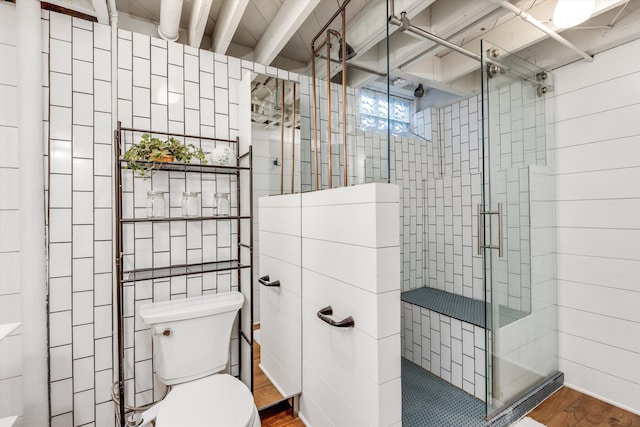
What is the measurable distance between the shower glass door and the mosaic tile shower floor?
17 cm

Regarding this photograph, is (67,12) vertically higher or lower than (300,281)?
higher

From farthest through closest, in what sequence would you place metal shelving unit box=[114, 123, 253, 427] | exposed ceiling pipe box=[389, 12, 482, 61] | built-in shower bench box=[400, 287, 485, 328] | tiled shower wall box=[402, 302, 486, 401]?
built-in shower bench box=[400, 287, 485, 328]
tiled shower wall box=[402, 302, 486, 401]
exposed ceiling pipe box=[389, 12, 482, 61]
metal shelving unit box=[114, 123, 253, 427]

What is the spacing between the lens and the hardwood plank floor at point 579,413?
170 centimetres

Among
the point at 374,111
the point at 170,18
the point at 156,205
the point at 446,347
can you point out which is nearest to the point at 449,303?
the point at 446,347

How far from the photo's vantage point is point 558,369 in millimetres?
2094

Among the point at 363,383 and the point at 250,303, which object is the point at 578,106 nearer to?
the point at 363,383

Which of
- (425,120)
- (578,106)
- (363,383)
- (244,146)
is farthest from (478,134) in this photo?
(363,383)

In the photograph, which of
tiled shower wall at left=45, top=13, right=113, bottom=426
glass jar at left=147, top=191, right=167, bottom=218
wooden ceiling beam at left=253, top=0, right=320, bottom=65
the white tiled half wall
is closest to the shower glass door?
the white tiled half wall

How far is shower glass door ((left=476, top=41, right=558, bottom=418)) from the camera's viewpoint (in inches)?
68.1

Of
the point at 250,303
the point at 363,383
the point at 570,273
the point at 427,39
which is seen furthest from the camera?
the point at 570,273

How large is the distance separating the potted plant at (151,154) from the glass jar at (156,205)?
4.4 inches

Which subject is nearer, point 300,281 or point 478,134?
point 300,281

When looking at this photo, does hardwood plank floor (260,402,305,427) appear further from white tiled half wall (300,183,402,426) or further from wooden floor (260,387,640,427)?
white tiled half wall (300,183,402,426)

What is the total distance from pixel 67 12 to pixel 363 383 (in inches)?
87.3
